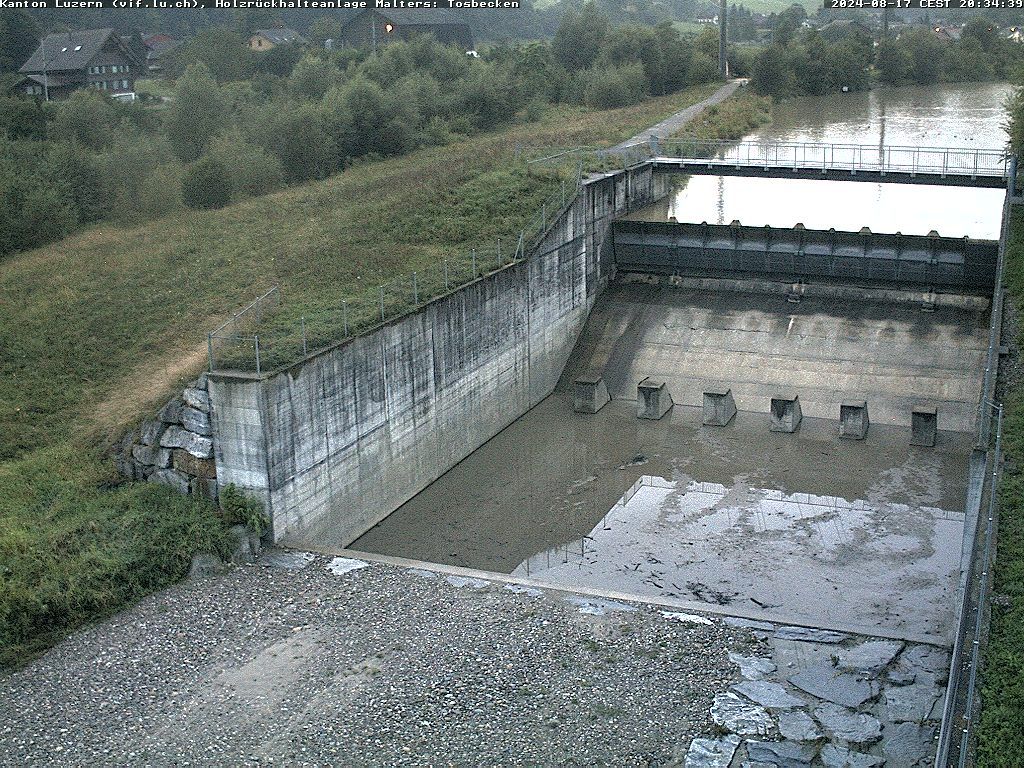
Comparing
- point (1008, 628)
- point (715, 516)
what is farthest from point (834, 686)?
point (715, 516)

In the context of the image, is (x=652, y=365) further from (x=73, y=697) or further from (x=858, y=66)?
(x=858, y=66)

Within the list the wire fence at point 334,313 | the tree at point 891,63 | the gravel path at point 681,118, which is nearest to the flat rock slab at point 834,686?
the wire fence at point 334,313

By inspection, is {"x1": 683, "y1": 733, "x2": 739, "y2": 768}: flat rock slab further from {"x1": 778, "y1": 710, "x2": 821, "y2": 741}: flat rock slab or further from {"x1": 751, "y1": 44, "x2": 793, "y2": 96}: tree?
{"x1": 751, "y1": 44, "x2": 793, "y2": 96}: tree

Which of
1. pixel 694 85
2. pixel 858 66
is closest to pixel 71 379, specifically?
pixel 694 85

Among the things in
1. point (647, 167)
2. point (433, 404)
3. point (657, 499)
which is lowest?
point (657, 499)

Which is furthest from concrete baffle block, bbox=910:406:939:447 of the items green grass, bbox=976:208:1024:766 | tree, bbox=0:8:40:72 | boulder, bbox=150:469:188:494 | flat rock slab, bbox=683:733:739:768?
tree, bbox=0:8:40:72

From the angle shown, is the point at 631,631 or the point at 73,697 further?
the point at 631,631

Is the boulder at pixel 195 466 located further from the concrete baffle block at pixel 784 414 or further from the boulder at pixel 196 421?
the concrete baffle block at pixel 784 414
